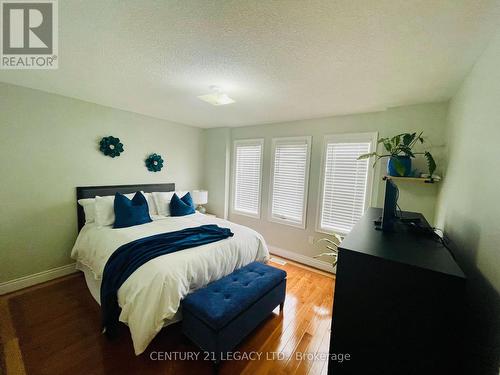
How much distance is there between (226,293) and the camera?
5.78 feet

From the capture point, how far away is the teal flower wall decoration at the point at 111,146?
3.03 m

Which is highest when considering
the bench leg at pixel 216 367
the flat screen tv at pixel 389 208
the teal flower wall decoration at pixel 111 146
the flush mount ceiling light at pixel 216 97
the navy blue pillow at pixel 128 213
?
the flush mount ceiling light at pixel 216 97

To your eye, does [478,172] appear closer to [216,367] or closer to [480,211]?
[480,211]

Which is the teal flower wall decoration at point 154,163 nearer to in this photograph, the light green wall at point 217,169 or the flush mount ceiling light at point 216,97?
the light green wall at point 217,169

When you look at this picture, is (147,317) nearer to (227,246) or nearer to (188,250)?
→ (188,250)

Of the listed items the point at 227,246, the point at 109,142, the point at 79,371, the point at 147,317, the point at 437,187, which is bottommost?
the point at 79,371

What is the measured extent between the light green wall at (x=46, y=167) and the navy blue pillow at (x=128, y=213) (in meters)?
Result: 0.66

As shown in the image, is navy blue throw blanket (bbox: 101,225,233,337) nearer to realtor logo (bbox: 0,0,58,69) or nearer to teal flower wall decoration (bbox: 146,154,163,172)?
realtor logo (bbox: 0,0,58,69)

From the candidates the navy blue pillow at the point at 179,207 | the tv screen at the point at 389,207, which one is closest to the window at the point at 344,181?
the tv screen at the point at 389,207

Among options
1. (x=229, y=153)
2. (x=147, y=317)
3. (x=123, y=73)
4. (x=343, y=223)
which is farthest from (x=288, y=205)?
(x=123, y=73)

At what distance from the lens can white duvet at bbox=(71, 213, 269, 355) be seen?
159 cm

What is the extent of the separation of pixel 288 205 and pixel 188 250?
2083mm

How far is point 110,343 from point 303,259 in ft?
8.94

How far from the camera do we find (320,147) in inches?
128
